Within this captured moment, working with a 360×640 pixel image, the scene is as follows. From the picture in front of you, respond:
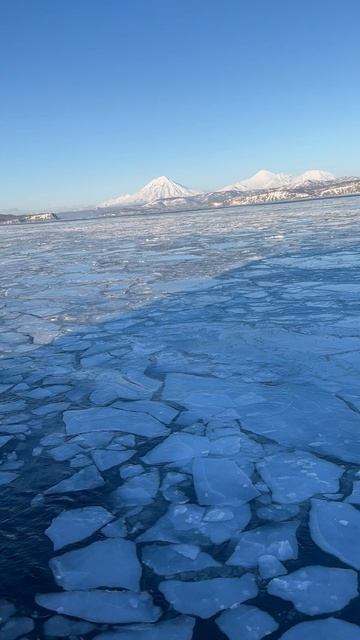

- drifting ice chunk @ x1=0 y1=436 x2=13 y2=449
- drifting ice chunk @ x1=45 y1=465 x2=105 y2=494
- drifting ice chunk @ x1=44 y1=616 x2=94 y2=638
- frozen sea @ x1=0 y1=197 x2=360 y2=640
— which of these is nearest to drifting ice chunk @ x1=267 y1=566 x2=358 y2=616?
frozen sea @ x1=0 y1=197 x2=360 y2=640

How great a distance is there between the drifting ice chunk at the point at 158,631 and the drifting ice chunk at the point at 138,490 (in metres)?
0.65

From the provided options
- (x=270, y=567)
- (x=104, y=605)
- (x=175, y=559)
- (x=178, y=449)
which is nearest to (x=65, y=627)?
(x=104, y=605)

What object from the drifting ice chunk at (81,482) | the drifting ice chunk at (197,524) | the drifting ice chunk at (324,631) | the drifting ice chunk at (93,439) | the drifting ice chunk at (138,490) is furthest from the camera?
the drifting ice chunk at (93,439)

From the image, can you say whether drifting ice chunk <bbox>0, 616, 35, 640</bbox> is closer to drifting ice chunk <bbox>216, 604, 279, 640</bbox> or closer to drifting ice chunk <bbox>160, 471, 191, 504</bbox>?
drifting ice chunk <bbox>216, 604, 279, 640</bbox>

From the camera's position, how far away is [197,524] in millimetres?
1930

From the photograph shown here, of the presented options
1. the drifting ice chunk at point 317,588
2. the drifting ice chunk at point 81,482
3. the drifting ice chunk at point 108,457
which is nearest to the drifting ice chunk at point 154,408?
the drifting ice chunk at point 108,457

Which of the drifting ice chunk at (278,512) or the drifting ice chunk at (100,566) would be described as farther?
the drifting ice chunk at (278,512)

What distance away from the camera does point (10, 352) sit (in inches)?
172

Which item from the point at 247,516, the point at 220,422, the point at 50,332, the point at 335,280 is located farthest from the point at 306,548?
the point at 335,280

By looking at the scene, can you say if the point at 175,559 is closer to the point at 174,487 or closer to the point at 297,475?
the point at 174,487

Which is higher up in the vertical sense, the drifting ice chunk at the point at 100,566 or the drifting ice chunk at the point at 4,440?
the drifting ice chunk at the point at 4,440

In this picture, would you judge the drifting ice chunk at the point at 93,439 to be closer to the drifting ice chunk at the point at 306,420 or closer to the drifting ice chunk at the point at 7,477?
the drifting ice chunk at the point at 7,477

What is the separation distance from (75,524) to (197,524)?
517mm

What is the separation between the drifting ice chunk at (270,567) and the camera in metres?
1.62
